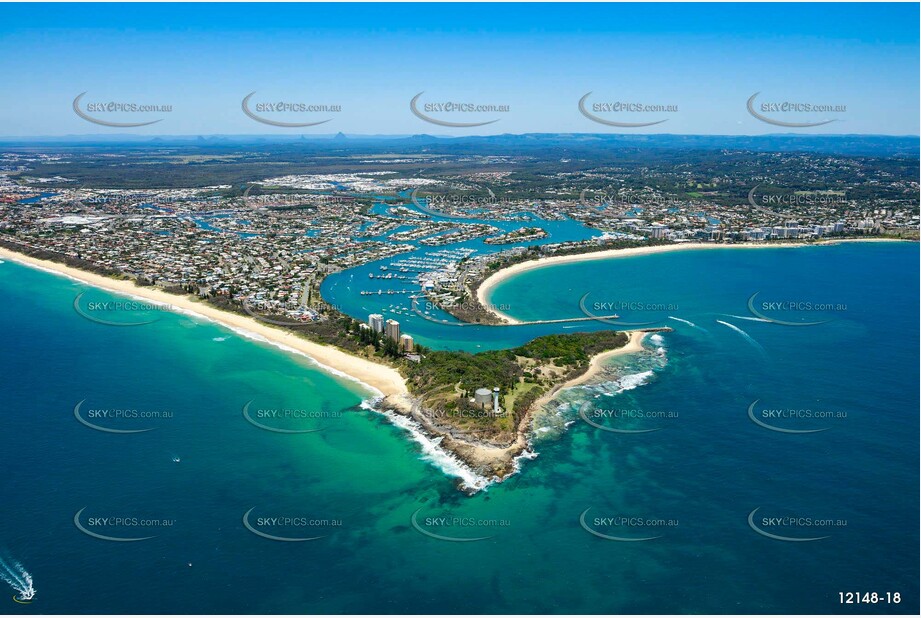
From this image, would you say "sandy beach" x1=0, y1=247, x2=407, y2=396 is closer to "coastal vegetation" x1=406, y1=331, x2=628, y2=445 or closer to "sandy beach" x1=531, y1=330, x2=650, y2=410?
"coastal vegetation" x1=406, y1=331, x2=628, y2=445

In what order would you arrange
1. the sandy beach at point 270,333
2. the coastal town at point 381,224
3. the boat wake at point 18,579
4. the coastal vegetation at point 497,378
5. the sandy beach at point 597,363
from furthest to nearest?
the coastal town at point 381,224, the sandy beach at point 270,333, the sandy beach at point 597,363, the coastal vegetation at point 497,378, the boat wake at point 18,579

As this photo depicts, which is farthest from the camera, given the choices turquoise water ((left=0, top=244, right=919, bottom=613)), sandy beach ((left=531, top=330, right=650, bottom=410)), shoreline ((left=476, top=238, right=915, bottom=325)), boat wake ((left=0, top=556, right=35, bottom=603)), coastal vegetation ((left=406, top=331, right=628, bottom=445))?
shoreline ((left=476, top=238, right=915, bottom=325))

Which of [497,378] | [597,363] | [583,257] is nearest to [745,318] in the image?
[597,363]

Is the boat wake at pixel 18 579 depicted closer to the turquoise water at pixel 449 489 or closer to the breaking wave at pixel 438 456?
the turquoise water at pixel 449 489

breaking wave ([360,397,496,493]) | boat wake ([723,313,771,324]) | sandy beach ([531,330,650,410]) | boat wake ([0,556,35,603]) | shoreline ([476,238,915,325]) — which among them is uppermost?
shoreline ([476,238,915,325])

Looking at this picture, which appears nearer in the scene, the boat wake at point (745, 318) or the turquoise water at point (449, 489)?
the turquoise water at point (449, 489)

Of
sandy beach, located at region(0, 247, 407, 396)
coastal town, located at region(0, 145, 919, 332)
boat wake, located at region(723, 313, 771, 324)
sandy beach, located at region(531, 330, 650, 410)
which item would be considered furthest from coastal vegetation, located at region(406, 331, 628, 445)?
boat wake, located at region(723, 313, 771, 324)

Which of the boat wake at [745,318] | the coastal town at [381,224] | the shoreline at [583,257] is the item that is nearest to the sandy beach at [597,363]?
the shoreline at [583,257]

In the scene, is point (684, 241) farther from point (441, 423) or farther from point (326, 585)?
point (326, 585)
